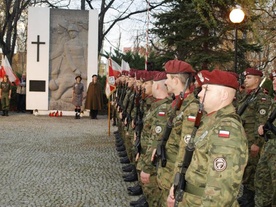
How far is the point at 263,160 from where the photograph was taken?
5.54 metres

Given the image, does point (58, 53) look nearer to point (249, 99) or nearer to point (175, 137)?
point (249, 99)

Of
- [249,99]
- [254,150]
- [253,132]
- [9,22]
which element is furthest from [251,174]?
[9,22]

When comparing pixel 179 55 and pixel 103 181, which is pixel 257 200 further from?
pixel 179 55

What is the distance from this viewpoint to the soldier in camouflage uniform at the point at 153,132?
4664 mm

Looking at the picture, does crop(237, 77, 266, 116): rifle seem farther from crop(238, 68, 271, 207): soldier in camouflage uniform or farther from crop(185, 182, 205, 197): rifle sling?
crop(185, 182, 205, 197): rifle sling

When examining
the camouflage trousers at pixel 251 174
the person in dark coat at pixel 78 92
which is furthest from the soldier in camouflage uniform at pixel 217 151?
the person in dark coat at pixel 78 92

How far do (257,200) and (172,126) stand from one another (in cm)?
225

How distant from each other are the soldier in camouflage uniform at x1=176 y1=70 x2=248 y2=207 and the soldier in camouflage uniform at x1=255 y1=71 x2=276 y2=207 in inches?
93.8

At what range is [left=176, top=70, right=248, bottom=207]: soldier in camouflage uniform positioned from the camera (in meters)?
2.73

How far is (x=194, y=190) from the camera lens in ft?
9.92

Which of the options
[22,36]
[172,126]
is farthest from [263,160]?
[22,36]

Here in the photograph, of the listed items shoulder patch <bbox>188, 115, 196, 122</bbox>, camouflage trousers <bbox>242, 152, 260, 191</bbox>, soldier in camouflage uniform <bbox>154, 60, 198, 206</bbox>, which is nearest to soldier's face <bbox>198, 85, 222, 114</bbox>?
shoulder patch <bbox>188, 115, 196, 122</bbox>

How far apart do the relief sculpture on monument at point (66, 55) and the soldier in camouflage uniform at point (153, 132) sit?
46.2ft

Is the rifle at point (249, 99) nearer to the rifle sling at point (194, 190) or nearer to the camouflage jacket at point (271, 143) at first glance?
the camouflage jacket at point (271, 143)
